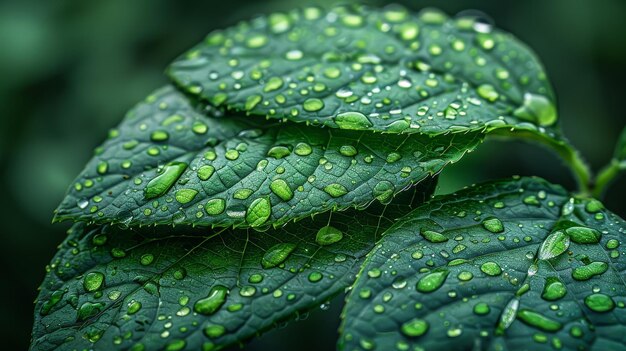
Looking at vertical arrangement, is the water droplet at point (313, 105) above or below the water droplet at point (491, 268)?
above

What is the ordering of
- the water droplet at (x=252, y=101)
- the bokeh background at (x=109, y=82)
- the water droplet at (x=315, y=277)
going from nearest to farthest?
1. the water droplet at (x=315, y=277)
2. the water droplet at (x=252, y=101)
3. the bokeh background at (x=109, y=82)

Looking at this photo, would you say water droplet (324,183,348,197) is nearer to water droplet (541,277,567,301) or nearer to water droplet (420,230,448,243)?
water droplet (420,230,448,243)

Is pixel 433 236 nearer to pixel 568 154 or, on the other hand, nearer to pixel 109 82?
pixel 568 154

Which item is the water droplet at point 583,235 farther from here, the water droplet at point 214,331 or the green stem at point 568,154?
the water droplet at point 214,331

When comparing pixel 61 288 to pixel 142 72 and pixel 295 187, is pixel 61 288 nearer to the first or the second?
pixel 295 187

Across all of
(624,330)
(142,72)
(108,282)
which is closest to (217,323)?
(108,282)

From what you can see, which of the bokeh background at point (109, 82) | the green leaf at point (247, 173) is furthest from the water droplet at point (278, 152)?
the bokeh background at point (109, 82)
